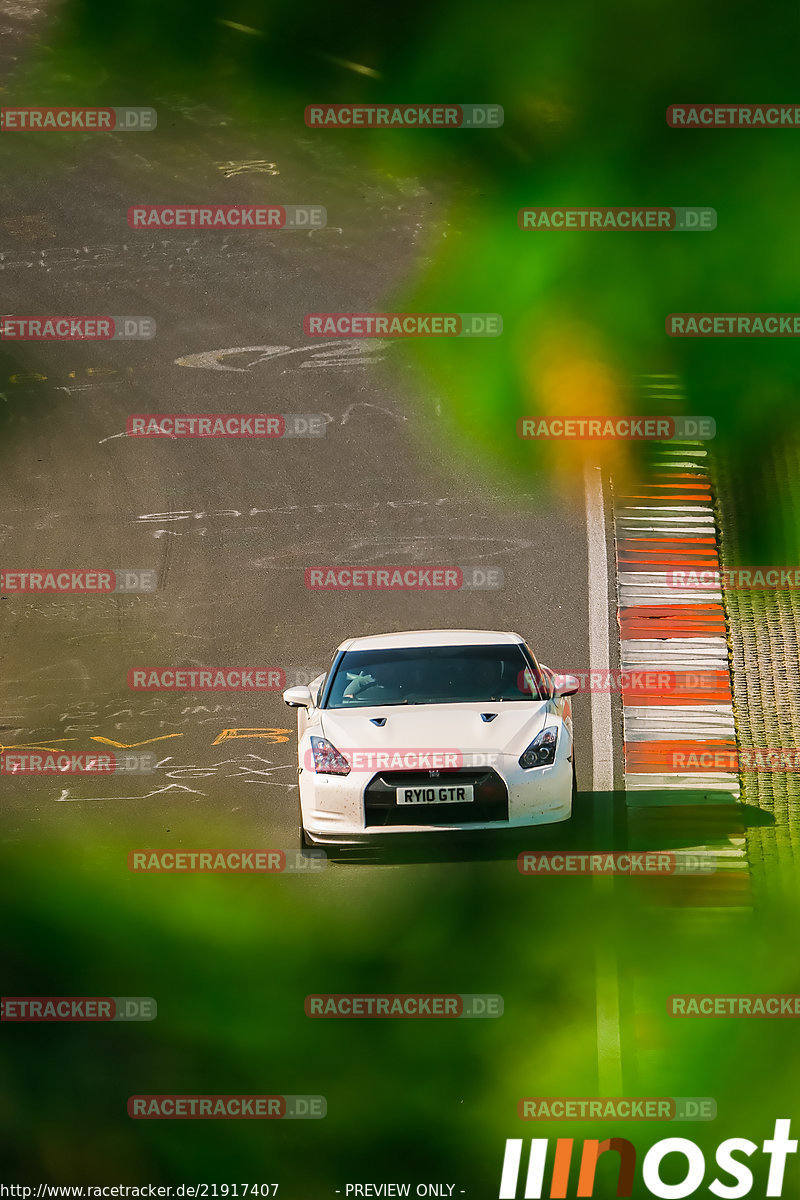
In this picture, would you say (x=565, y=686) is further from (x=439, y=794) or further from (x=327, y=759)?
(x=327, y=759)

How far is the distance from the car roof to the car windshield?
6cm

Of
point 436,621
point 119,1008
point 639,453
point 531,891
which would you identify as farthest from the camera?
point 639,453

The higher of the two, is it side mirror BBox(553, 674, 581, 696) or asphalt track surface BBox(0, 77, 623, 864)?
asphalt track surface BBox(0, 77, 623, 864)

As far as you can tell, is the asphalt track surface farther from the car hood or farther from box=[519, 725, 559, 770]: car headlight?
box=[519, 725, 559, 770]: car headlight

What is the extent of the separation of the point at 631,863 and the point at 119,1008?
13.5 feet

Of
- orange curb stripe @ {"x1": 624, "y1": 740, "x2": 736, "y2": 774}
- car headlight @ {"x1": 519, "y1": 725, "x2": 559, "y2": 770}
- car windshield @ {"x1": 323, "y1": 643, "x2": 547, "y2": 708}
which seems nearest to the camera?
car headlight @ {"x1": 519, "y1": 725, "x2": 559, "y2": 770}

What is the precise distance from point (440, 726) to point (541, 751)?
776 millimetres

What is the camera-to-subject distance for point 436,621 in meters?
14.3

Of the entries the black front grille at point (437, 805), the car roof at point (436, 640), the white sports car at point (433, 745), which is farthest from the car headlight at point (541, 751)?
the car roof at point (436, 640)

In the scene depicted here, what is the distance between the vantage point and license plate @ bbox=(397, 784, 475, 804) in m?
9.77

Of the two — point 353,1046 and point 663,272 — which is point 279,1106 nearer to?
point 353,1046

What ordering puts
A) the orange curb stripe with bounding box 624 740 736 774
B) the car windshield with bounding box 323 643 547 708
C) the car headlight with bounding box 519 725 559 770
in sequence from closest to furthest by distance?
the car headlight with bounding box 519 725 559 770, the car windshield with bounding box 323 643 547 708, the orange curb stripe with bounding box 624 740 736 774

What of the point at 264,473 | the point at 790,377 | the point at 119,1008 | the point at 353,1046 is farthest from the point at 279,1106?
the point at 790,377

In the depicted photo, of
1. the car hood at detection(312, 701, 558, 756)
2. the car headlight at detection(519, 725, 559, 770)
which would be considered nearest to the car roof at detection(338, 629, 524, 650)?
the car hood at detection(312, 701, 558, 756)
